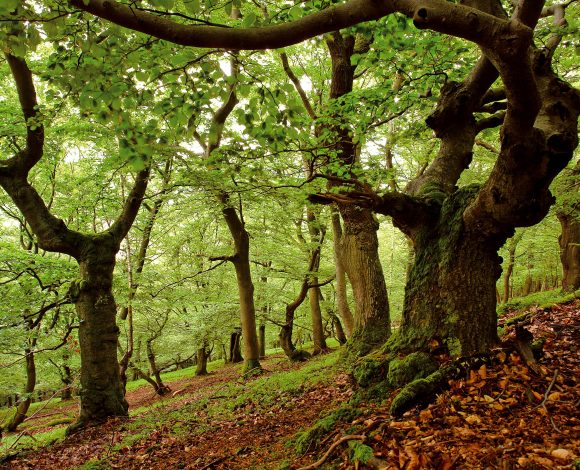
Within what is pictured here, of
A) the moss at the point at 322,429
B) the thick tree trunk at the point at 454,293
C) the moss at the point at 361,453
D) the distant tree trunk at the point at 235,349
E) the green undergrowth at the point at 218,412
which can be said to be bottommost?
the distant tree trunk at the point at 235,349

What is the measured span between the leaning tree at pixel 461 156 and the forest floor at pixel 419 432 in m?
0.61

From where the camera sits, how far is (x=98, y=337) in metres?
7.96

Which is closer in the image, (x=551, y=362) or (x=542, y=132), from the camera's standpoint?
(x=542, y=132)

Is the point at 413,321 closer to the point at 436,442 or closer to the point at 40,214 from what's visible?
the point at 436,442

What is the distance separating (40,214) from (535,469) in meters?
9.32

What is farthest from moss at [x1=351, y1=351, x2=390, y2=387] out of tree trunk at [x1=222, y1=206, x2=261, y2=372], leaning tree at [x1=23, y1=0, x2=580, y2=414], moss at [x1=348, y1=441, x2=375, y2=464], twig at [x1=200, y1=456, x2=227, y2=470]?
tree trunk at [x1=222, y1=206, x2=261, y2=372]

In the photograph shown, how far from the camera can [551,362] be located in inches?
131

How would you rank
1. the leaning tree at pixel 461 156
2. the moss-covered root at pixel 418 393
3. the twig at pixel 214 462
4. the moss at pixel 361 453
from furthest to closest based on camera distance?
the twig at pixel 214 462, the moss-covered root at pixel 418 393, the moss at pixel 361 453, the leaning tree at pixel 461 156

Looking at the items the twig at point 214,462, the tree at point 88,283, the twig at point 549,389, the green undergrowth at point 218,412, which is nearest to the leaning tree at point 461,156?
the twig at point 549,389

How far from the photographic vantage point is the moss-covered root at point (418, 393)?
3.12 meters

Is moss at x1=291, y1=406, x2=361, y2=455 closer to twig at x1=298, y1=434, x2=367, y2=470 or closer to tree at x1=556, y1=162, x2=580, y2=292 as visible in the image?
twig at x1=298, y1=434, x2=367, y2=470

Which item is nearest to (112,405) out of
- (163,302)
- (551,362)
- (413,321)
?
(163,302)

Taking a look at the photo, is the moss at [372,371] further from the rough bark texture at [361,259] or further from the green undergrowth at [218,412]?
the rough bark texture at [361,259]

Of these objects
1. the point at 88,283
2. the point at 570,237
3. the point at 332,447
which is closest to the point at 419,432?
the point at 332,447
